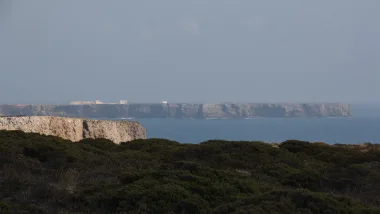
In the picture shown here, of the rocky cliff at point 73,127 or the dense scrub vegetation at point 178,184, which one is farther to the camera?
the rocky cliff at point 73,127

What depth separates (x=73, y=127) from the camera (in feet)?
165

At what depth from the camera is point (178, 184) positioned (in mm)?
11094

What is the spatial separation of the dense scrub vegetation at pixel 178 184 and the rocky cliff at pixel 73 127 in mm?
24272

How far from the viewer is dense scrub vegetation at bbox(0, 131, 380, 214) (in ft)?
28.8

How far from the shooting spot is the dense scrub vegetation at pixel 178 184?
8766 millimetres

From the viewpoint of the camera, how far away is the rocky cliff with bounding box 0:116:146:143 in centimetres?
4209

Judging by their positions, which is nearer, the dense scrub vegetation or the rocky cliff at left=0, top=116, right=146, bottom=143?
the dense scrub vegetation

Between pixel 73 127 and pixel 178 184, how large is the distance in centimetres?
4096

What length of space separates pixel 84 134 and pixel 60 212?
4382 centimetres

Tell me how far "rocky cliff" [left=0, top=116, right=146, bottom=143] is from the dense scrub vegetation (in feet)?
79.6

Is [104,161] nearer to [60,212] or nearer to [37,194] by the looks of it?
[37,194]

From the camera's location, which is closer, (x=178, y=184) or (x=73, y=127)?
(x=178, y=184)

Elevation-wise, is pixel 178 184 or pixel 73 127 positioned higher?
pixel 178 184

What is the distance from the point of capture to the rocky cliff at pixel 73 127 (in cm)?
4209
